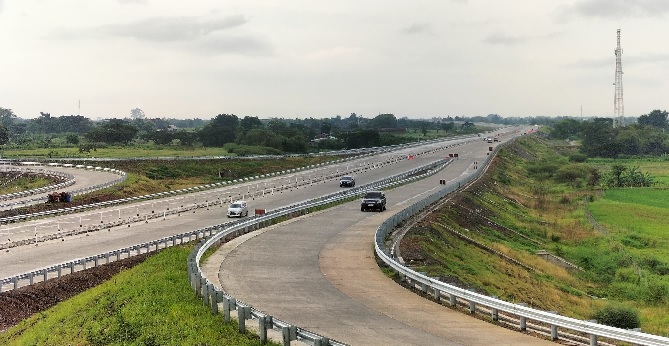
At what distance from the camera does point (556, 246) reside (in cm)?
6147

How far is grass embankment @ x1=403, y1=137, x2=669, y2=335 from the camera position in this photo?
125 feet

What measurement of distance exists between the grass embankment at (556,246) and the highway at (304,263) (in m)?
4.60

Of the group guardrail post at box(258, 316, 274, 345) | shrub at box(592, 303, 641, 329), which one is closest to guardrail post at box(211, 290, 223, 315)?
guardrail post at box(258, 316, 274, 345)

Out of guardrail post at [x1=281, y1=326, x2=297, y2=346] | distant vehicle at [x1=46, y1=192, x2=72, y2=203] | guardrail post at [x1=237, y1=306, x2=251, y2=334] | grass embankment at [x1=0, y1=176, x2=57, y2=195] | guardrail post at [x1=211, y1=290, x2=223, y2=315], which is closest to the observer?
guardrail post at [x1=281, y1=326, x2=297, y2=346]

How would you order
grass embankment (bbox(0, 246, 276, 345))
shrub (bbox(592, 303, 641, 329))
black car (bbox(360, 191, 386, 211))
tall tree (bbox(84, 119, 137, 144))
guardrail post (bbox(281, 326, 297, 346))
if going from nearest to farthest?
guardrail post (bbox(281, 326, 297, 346)) < grass embankment (bbox(0, 246, 276, 345)) < shrub (bbox(592, 303, 641, 329)) < black car (bbox(360, 191, 386, 211)) < tall tree (bbox(84, 119, 137, 144))

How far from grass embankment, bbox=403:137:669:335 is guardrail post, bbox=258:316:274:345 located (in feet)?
43.6

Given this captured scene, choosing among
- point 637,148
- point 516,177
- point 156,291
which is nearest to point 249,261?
point 156,291

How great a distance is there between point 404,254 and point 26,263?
1826cm

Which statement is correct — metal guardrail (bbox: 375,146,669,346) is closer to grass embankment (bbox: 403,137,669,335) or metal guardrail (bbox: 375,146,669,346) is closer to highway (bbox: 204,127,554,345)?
highway (bbox: 204,127,554,345)

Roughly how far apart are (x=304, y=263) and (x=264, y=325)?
1444 centimetres

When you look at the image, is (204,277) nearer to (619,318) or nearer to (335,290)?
(335,290)

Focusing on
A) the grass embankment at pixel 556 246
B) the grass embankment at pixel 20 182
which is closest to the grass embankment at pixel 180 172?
the grass embankment at pixel 20 182

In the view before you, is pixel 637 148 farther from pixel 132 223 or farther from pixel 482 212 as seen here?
pixel 132 223

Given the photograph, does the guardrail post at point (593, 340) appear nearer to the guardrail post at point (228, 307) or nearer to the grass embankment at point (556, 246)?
the guardrail post at point (228, 307)
